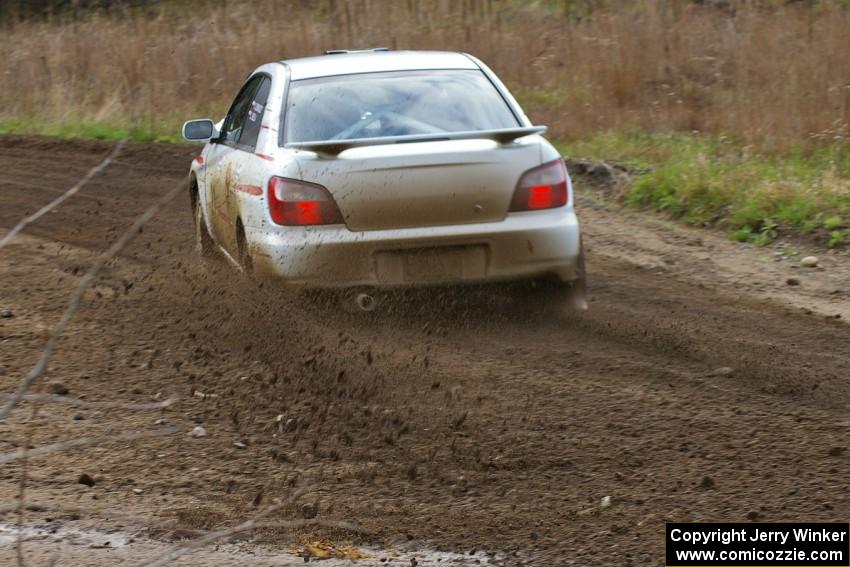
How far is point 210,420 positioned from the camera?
5551 millimetres

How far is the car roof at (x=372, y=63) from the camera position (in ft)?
24.4

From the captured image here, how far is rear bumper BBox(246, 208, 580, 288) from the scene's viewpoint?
259 inches

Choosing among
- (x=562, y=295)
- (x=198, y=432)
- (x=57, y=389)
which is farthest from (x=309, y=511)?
→ (x=562, y=295)

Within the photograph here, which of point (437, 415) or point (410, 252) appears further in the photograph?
point (410, 252)

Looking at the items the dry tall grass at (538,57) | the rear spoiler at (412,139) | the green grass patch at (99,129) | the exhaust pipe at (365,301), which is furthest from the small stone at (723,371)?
the green grass patch at (99,129)

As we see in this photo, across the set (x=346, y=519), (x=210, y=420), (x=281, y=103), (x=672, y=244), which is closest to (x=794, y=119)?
(x=672, y=244)

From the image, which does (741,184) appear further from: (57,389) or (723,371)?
(57,389)

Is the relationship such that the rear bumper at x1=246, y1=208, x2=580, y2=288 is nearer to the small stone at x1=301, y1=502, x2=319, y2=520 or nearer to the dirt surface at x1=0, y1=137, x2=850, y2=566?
the dirt surface at x1=0, y1=137, x2=850, y2=566

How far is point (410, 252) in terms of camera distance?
6.61m

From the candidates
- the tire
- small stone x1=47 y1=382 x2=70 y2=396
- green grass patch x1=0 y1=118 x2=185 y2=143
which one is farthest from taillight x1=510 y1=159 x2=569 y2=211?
green grass patch x1=0 y1=118 x2=185 y2=143

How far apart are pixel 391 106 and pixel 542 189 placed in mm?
1030

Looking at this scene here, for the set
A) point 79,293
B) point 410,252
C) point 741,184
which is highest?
point 79,293

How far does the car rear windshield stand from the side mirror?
1217 mm

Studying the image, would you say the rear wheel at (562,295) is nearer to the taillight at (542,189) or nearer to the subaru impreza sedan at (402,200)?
the subaru impreza sedan at (402,200)
